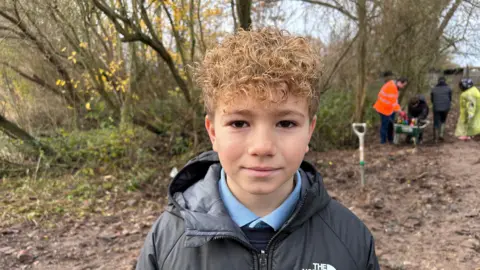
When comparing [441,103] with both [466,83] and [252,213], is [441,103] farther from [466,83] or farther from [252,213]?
[252,213]

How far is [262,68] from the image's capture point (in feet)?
4.50

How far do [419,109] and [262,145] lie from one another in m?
Result: 9.10

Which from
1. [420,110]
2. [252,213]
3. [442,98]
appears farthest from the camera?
[442,98]

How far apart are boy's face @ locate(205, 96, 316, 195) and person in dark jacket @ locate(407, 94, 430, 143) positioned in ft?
28.8

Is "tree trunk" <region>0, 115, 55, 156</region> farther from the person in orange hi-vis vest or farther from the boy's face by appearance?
the person in orange hi-vis vest

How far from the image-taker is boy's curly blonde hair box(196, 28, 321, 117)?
4.45ft

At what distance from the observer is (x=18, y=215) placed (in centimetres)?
547

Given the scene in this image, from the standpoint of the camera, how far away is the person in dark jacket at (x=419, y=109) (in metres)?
9.06

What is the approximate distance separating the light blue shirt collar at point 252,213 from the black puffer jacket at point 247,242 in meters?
0.04

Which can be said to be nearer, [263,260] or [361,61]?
[263,260]

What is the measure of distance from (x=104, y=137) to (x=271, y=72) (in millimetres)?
7403

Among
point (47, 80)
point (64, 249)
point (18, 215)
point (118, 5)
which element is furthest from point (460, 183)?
point (47, 80)

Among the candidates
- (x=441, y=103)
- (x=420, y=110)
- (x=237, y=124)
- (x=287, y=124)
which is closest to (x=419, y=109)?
(x=420, y=110)

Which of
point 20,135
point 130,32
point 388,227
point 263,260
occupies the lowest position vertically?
point 388,227
